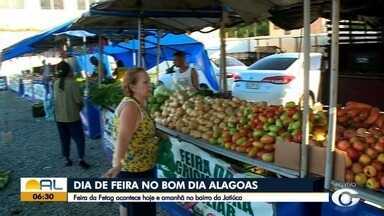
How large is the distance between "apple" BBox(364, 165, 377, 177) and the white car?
7.89m

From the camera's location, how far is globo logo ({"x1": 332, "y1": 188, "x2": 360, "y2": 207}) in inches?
114

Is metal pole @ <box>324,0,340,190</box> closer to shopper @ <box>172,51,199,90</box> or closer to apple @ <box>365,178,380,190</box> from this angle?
apple @ <box>365,178,380,190</box>

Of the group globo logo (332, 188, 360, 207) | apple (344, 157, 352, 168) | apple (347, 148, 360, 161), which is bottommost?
globo logo (332, 188, 360, 207)

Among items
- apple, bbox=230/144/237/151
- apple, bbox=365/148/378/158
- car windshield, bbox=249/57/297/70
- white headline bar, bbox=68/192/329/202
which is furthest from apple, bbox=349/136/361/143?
car windshield, bbox=249/57/297/70

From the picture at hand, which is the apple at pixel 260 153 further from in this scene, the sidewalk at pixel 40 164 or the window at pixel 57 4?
the window at pixel 57 4

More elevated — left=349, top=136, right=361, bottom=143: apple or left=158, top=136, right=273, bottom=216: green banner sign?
left=349, top=136, right=361, bottom=143: apple

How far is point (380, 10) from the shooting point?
6648 millimetres

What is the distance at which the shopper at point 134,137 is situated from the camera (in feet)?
12.0

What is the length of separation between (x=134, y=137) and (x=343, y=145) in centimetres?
158

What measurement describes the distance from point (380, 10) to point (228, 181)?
14.2ft

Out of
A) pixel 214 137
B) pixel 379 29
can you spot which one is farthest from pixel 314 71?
pixel 214 137

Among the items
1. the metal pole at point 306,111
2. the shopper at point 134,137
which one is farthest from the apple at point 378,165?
the shopper at point 134,137

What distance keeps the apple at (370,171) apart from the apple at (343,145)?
0.67 feet

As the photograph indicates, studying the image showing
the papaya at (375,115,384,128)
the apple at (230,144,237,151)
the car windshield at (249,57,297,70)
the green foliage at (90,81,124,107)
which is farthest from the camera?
the car windshield at (249,57,297,70)
